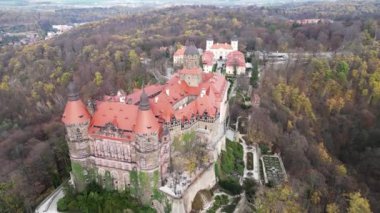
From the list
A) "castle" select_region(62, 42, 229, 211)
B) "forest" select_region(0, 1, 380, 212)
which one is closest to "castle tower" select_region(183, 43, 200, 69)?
"castle" select_region(62, 42, 229, 211)

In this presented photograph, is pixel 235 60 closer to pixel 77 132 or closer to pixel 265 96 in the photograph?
pixel 265 96

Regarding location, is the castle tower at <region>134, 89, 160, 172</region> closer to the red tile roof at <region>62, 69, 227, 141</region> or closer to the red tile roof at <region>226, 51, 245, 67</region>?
the red tile roof at <region>62, 69, 227, 141</region>

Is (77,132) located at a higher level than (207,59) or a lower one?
higher

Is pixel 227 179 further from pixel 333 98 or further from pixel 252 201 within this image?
pixel 333 98

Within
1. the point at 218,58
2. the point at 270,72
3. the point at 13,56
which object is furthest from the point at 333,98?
the point at 13,56

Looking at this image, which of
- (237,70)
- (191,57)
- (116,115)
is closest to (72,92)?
(116,115)

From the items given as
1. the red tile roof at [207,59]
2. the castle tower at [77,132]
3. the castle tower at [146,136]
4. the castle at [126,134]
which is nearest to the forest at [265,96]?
the castle tower at [77,132]
